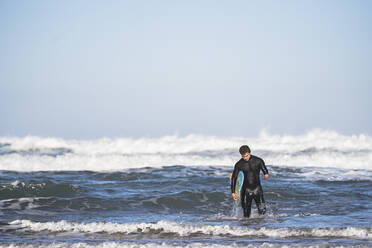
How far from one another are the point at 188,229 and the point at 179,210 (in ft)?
10.1

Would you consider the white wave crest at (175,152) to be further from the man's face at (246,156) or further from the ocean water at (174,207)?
the man's face at (246,156)

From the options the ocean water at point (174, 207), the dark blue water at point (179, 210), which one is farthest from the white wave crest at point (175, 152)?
the dark blue water at point (179, 210)

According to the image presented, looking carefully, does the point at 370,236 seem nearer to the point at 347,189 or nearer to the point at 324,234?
the point at 324,234

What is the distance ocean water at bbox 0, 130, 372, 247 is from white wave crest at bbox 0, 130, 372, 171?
0.18 meters

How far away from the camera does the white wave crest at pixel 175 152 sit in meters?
24.3

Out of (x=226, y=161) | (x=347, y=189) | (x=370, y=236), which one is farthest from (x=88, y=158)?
(x=370, y=236)

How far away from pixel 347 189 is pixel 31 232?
33.4 feet

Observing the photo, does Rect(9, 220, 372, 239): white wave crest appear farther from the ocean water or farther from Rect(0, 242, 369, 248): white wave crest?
Rect(0, 242, 369, 248): white wave crest

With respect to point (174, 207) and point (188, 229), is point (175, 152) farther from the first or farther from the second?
point (188, 229)

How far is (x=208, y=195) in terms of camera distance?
13.5m

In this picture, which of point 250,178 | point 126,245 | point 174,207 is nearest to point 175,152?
point 174,207

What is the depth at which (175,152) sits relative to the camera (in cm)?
3419

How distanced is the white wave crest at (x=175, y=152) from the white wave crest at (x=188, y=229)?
1403 cm

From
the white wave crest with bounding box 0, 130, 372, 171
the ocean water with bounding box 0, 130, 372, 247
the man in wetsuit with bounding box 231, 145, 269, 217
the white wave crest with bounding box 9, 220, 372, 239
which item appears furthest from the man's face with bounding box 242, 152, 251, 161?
the white wave crest with bounding box 0, 130, 372, 171
